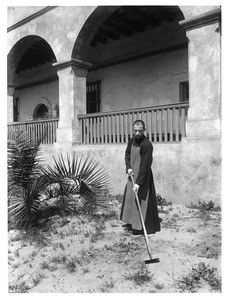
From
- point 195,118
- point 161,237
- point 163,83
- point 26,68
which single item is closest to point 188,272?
point 161,237

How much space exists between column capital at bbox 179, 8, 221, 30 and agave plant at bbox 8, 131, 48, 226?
3.92 meters

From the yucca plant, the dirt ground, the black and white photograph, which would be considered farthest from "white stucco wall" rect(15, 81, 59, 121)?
the dirt ground

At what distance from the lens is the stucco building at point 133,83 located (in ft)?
19.0

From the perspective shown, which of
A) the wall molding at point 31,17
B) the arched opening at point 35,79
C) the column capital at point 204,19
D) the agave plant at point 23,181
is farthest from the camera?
the arched opening at point 35,79

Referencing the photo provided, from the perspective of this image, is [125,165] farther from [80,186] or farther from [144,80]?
[144,80]

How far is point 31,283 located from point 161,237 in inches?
79.3

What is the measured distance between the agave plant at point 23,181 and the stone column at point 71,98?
3.46 meters

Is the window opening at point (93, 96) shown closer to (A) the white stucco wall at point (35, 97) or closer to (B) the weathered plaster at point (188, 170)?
(A) the white stucco wall at point (35, 97)

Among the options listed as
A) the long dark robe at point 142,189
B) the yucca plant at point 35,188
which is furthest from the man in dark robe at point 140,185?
the yucca plant at point 35,188

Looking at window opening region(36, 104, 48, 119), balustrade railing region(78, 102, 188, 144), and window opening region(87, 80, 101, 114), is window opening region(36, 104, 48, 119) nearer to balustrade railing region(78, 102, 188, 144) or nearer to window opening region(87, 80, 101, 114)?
window opening region(87, 80, 101, 114)

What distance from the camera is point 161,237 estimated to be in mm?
4383

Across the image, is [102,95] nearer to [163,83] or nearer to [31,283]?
[163,83]

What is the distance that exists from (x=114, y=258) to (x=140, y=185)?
41.6 inches

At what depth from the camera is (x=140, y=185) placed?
4.12 metres
